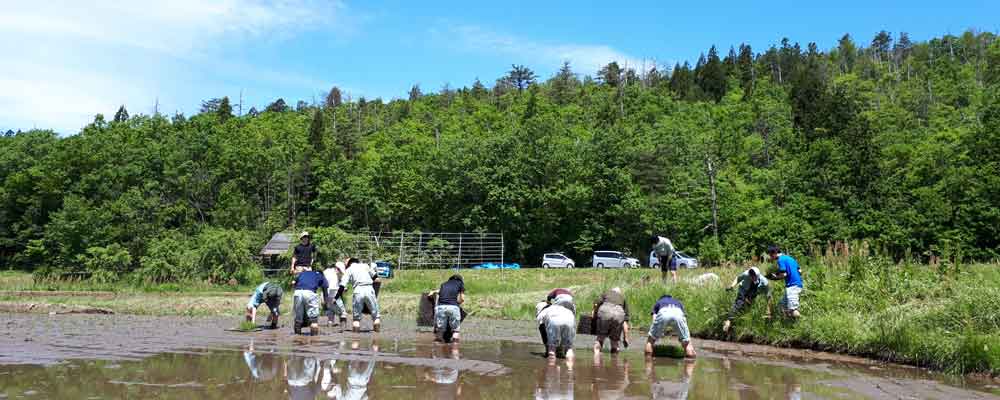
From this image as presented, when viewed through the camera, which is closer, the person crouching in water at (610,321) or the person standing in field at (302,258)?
the person crouching in water at (610,321)

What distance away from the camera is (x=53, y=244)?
3125 inches

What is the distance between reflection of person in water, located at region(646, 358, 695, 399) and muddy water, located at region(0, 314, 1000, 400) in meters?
0.03

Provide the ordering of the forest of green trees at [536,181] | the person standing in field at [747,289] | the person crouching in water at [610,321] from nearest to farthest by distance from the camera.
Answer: the person crouching in water at [610,321] → the person standing in field at [747,289] → the forest of green trees at [536,181]

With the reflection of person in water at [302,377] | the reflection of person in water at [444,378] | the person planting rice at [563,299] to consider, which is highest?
the person planting rice at [563,299]

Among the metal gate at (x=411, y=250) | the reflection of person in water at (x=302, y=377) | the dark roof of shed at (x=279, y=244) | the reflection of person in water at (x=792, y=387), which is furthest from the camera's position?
the dark roof of shed at (x=279, y=244)

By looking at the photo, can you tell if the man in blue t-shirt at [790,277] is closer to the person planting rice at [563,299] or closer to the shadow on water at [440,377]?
the shadow on water at [440,377]

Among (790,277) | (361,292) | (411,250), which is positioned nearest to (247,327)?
(361,292)

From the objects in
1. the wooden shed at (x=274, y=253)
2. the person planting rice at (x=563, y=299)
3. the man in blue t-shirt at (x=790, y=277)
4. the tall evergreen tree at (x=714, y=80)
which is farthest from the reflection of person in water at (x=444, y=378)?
the tall evergreen tree at (x=714, y=80)

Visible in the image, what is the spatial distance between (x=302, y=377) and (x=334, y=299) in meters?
8.98

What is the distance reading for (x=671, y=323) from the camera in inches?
535

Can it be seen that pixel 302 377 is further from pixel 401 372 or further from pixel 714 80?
pixel 714 80

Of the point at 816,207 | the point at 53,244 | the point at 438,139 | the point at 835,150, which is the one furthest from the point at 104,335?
the point at 438,139

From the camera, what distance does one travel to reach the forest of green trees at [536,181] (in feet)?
196

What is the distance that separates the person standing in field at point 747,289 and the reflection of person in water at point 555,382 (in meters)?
5.38
